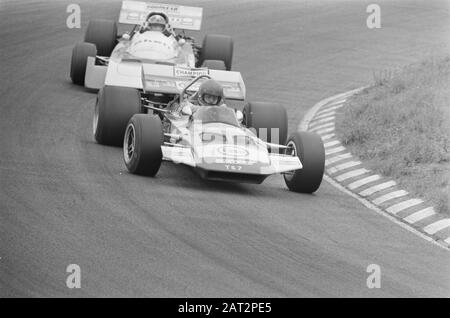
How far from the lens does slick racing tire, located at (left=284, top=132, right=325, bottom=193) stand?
1479 centimetres

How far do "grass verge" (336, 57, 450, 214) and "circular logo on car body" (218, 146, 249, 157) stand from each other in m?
2.62

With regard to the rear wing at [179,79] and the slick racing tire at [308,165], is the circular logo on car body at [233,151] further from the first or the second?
the rear wing at [179,79]

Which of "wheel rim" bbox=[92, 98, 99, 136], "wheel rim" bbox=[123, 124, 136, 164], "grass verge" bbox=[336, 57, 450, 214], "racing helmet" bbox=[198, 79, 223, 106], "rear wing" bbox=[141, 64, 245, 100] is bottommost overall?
"grass verge" bbox=[336, 57, 450, 214]

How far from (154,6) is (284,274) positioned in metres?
13.3

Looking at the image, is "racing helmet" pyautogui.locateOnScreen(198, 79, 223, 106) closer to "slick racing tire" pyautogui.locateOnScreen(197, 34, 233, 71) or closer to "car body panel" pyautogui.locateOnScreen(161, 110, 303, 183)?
"car body panel" pyautogui.locateOnScreen(161, 110, 303, 183)

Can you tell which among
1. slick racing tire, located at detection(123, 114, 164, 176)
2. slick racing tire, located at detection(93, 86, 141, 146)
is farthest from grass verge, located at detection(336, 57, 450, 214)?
slick racing tire, located at detection(93, 86, 141, 146)

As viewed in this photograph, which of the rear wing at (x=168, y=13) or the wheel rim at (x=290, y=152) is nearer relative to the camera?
the wheel rim at (x=290, y=152)

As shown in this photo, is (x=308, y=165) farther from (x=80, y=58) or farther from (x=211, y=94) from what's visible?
(x=80, y=58)

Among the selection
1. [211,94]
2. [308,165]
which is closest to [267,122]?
[211,94]

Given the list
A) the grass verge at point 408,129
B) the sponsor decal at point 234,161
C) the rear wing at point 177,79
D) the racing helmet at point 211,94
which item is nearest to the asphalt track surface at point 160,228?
the sponsor decal at point 234,161

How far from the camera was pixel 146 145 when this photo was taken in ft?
47.5

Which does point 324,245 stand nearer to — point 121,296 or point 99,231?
point 99,231

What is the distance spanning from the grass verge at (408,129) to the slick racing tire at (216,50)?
9.00 ft

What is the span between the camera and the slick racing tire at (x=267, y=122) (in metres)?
16.8
